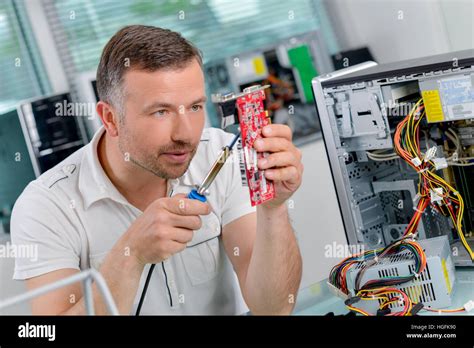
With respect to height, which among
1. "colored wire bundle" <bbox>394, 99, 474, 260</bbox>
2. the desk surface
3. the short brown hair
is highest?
the short brown hair

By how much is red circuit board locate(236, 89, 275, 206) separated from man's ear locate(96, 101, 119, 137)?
455 mm

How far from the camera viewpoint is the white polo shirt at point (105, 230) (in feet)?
4.79

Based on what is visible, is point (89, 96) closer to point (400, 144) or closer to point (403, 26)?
point (403, 26)

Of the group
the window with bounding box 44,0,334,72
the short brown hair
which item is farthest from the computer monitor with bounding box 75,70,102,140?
the short brown hair

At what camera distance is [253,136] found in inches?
42.9

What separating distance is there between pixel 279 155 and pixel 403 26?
8.89ft

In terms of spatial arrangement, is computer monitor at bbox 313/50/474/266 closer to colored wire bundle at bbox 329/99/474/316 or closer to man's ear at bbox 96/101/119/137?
colored wire bundle at bbox 329/99/474/316

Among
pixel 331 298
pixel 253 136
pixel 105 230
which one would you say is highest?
pixel 253 136

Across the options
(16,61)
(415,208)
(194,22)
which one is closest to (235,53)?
(194,22)

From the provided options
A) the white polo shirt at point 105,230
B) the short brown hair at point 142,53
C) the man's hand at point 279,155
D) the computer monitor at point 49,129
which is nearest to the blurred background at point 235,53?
the computer monitor at point 49,129

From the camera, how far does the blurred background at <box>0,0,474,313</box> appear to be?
2881 millimetres
